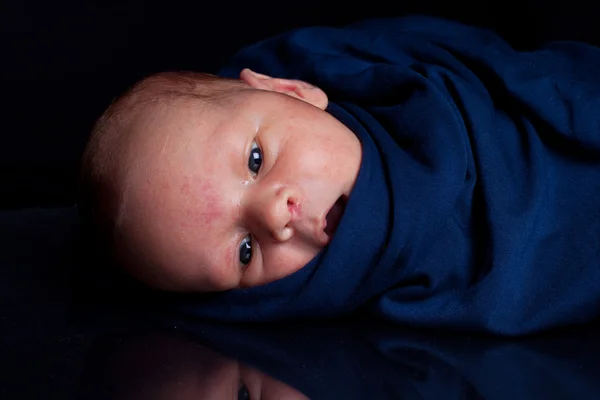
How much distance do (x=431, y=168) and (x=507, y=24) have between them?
799 millimetres

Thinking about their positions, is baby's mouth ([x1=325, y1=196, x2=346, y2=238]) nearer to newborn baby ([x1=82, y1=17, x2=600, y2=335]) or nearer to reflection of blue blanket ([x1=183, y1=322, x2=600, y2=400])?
newborn baby ([x1=82, y1=17, x2=600, y2=335])

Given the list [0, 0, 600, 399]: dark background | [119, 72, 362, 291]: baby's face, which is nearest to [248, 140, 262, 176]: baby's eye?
[119, 72, 362, 291]: baby's face

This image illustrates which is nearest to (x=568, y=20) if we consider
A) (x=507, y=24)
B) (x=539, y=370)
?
(x=507, y=24)

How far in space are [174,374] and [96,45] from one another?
89 cm

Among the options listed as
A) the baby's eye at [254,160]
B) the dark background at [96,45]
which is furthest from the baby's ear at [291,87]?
the dark background at [96,45]

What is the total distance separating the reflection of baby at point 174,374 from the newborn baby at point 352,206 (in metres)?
0.11

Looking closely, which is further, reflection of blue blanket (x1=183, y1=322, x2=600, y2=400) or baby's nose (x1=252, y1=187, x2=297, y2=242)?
baby's nose (x1=252, y1=187, x2=297, y2=242)

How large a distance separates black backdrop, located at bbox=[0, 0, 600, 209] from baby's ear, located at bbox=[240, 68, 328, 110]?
48 centimetres

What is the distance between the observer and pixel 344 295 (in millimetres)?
1075

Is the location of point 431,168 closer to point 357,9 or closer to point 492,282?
point 492,282

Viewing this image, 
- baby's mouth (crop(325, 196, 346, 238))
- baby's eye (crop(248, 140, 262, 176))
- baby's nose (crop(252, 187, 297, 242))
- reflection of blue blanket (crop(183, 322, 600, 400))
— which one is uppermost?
baby's eye (crop(248, 140, 262, 176))

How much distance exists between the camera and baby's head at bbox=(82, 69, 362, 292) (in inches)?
40.8

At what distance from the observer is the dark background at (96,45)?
159cm

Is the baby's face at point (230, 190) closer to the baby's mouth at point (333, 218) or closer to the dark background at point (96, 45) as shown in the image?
the baby's mouth at point (333, 218)
